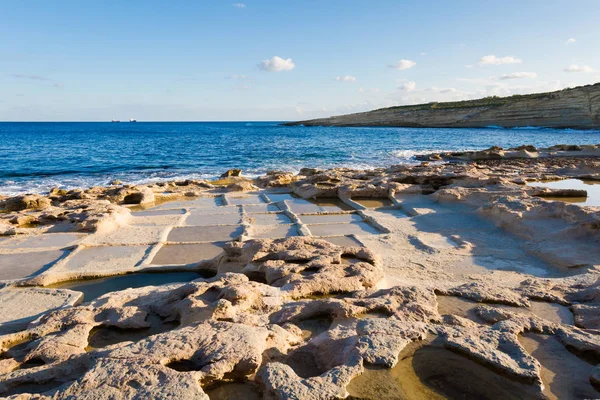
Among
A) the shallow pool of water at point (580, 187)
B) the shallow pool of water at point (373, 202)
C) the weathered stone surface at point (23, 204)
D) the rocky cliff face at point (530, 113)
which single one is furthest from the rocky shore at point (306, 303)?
the rocky cliff face at point (530, 113)

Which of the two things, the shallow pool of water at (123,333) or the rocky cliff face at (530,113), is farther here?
the rocky cliff face at (530,113)

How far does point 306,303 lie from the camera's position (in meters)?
3.66

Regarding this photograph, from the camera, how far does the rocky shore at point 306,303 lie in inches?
→ 101

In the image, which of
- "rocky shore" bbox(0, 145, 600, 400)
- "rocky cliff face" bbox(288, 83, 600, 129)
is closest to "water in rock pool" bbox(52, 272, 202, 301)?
"rocky shore" bbox(0, 145, 600, 400)

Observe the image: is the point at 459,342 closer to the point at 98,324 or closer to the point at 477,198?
the point at 98,324

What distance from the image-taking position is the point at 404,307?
3.59m

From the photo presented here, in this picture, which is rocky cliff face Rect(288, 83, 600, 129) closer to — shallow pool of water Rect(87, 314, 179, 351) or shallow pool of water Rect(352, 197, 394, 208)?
shallow pool of water Rect(352, 197, 394, 208)

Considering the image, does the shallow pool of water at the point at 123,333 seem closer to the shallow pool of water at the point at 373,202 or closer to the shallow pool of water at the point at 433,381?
the shallow pool of water at the point at 433,381

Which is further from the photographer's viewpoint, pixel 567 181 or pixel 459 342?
pixel 567 181

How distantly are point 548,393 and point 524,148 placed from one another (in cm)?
2211

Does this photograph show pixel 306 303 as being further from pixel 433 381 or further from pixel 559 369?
pixel 559 369

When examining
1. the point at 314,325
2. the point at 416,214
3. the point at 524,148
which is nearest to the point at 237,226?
the point at 416,214

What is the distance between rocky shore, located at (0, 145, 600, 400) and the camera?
2558 millimetres

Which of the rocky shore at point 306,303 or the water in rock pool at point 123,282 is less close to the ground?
the rocky shore at point 306,303
